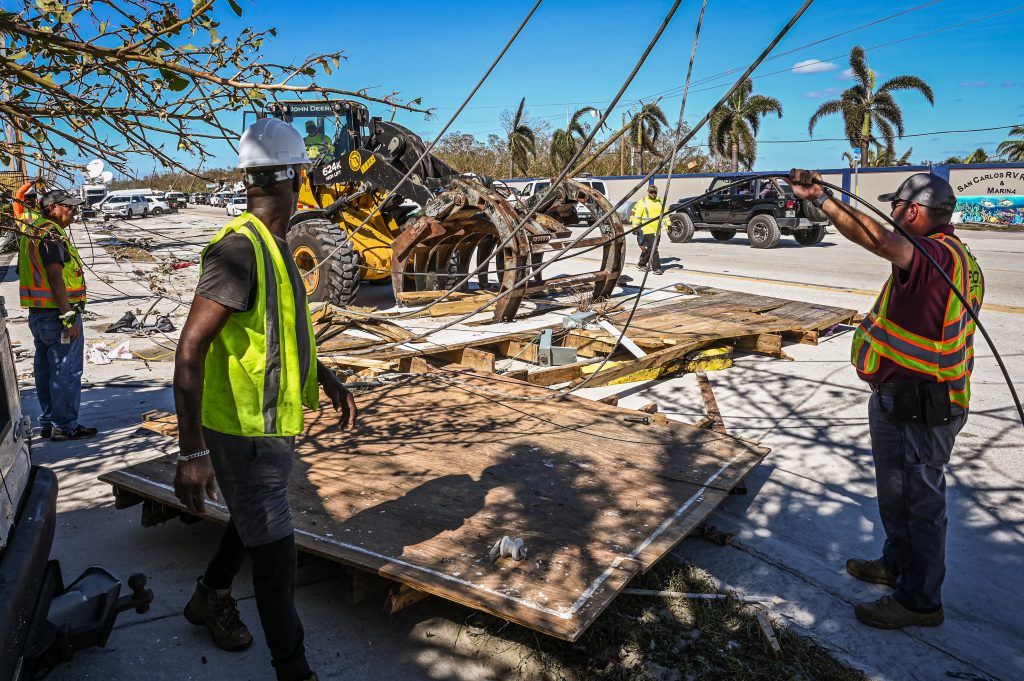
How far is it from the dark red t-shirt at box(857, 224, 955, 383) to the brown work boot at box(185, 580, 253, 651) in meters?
2.88

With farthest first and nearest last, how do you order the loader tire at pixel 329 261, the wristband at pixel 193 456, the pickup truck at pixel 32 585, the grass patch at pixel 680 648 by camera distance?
the loader tire at pixel 329 261 → the grass patch at pixel 680 648 → the wristband at pixel 193 456 → the pickup truck at pixel 32 585

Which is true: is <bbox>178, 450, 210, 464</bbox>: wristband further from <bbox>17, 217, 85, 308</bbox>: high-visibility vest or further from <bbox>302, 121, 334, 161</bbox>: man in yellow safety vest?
<bbox>302, 121, 334, 161</bbox>: man in yellow safety vest

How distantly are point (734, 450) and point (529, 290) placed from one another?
234 inches

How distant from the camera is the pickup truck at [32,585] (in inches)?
94.4

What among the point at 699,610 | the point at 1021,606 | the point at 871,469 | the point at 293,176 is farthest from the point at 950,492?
the point at 293,176

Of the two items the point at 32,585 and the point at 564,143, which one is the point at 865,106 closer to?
the point at 564,143

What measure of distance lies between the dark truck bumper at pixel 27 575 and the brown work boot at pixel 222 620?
543 mm

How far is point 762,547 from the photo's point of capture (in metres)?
4.02

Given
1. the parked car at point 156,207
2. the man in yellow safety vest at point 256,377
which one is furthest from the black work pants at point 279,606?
the parked car at point 156,207

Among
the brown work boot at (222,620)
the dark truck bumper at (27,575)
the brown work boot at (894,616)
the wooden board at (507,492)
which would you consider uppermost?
the dark truck bumper at (27,575)

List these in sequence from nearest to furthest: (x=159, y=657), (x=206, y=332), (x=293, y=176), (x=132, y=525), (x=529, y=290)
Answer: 1. (x=206, y=332)
2. (x=293, y=176)
3. (x=159, y=657)
4. (x=132, y=525)
5. (x=529, y=290)

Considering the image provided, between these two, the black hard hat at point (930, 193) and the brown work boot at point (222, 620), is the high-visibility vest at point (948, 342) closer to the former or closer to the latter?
the black hard hat at point (930, 193)

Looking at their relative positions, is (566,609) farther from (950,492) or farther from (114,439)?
(114,439)

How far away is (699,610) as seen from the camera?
133 inches
